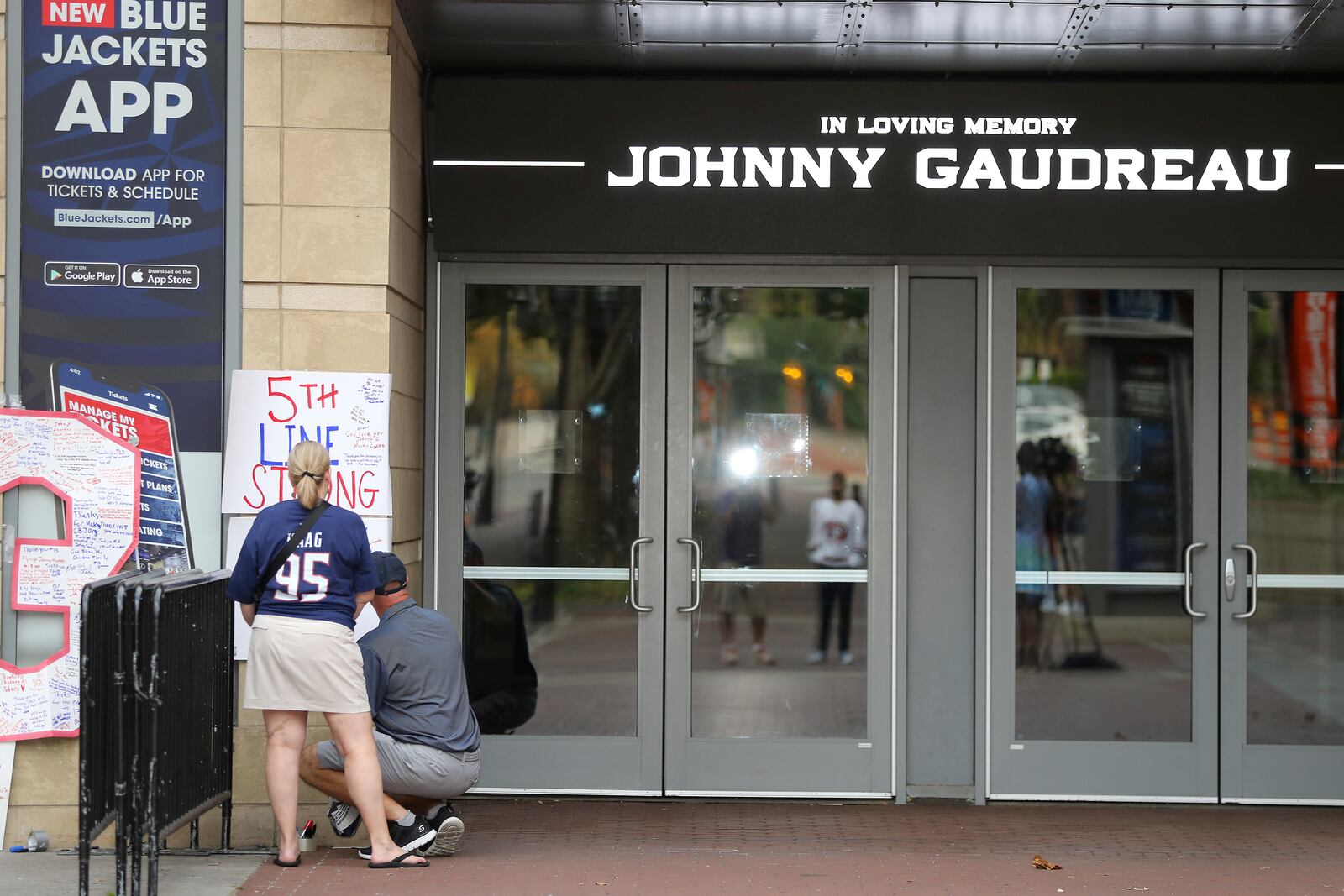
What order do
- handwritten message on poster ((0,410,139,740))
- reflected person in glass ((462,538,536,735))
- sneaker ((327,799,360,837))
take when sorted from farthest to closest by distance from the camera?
reflected person in glass ((462,538,536,735)) → handwritten message on poster ((0,410,139,740)) → sneaker ((327,799,360,837))

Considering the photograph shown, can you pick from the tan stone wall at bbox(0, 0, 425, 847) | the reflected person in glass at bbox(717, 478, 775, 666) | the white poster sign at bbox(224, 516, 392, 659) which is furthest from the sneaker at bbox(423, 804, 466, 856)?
the reflected person in glass at bbox(717, 478, 775, 666)

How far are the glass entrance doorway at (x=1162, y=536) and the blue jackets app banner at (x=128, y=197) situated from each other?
385 centimetres

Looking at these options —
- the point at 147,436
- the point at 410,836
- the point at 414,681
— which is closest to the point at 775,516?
the point at 414,681

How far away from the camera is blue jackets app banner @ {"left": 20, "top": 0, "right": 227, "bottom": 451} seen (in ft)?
20.4

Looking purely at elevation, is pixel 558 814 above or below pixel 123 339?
below

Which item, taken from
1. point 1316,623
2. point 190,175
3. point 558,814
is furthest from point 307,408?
point 1316,623

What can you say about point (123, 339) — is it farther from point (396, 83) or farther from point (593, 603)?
point (593, 603)

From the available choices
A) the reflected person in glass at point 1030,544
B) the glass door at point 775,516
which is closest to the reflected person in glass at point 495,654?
the glass door at point 775,516

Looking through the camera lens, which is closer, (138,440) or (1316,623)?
(138,440)

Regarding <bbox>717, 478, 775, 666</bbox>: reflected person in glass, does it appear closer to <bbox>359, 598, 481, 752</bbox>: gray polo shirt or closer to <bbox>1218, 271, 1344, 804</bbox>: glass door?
<bbox>359, 598, 481, 752</bbox>: gray polo shirt

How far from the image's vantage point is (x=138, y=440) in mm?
6191

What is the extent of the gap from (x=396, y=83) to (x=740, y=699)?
134 inches

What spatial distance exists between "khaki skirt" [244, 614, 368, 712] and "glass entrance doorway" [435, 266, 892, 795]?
173 cm

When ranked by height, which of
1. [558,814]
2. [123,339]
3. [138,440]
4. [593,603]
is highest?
[123,339]
